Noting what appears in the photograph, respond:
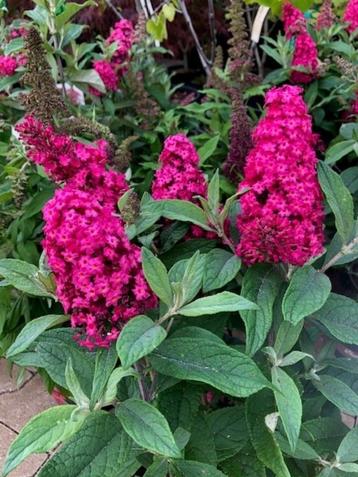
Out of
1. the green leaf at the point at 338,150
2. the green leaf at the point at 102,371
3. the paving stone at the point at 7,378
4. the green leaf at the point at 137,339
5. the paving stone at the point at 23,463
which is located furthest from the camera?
the paving stone at the point at 7,378

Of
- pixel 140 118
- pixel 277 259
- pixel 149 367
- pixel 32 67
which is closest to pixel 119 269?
pixel 149 367

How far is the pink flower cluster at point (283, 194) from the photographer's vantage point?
106 cm

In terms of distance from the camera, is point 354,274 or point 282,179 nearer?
point 282,179

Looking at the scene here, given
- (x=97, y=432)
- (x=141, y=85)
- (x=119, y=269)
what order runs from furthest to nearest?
(x=141, y=85) < (x=97, y=432) < (x=119, y=269)

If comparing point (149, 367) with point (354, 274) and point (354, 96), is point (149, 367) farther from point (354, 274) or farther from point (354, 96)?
point (354, 96)

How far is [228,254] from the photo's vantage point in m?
1.21

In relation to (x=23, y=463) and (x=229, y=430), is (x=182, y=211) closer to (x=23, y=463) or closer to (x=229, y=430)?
(x=229, y=430)

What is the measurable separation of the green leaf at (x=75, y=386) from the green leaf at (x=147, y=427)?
6 centimetres

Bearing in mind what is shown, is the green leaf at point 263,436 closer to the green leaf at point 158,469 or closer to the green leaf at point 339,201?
the green leaf at point 158,469

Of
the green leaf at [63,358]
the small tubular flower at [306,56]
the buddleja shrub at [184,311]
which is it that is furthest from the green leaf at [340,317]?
the small tubular flower at [306,56]

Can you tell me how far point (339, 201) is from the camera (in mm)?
1154

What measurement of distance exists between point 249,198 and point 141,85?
3.37ft

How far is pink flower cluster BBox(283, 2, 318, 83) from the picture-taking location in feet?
6.33

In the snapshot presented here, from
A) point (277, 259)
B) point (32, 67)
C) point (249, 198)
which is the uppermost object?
point (32, 67)
